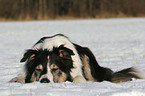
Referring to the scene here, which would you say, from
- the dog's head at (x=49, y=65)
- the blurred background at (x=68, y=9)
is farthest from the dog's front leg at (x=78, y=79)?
the blurred background at (x=68, y=9)

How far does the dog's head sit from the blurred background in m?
26.0

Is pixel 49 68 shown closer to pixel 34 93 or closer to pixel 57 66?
pixel 57 66

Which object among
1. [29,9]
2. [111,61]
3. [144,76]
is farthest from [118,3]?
[144,76]

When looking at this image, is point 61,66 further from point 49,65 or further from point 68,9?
point 68,9

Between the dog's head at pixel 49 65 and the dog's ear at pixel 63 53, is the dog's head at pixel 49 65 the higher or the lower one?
the lower one

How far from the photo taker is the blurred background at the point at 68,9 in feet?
106

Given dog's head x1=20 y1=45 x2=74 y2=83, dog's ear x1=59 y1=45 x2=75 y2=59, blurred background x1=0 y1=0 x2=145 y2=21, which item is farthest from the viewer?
blurred background x1=0 y1=0 x2=145 y2=21

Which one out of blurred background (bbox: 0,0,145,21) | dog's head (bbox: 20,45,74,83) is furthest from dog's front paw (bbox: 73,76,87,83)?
blurred background (bbox: 0,0,145,21)

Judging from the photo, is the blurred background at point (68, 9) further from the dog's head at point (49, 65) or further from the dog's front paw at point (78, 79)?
the dog's front paw at point (78, 79)

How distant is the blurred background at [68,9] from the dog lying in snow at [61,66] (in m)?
25.6

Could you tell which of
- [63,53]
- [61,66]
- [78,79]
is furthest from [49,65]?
[78,79]

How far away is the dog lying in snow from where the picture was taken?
5.20 metres

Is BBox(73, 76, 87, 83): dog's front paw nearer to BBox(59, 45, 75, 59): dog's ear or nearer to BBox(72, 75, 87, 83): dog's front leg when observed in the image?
BBox(72, 75, 87, 83): dog's front leg

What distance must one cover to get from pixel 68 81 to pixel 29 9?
28752 millimetres
